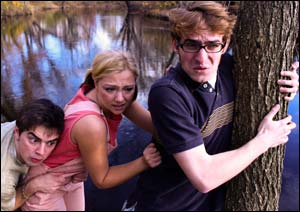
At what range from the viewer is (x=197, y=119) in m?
1.62

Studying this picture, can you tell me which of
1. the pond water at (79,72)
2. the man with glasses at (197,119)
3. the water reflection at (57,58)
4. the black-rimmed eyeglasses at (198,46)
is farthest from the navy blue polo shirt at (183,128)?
the water reflection at (57,58)

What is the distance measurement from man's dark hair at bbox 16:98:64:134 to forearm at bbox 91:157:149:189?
0.38 m

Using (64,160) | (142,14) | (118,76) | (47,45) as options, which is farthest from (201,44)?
(142,14)

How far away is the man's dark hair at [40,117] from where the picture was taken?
182cm

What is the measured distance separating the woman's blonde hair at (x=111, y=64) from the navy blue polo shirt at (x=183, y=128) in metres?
0.40

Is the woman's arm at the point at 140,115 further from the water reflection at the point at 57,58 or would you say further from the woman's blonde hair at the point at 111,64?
the water reflection at the point at 57,58

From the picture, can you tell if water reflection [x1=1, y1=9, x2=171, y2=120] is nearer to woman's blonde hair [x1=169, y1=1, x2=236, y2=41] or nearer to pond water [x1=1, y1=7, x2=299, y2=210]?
pond water [x1=1, y1=7, x2=299, y2=210]

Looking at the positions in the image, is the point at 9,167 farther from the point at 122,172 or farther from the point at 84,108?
the point at 122,172

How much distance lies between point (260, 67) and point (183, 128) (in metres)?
0.60

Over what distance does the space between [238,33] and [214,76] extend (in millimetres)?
328

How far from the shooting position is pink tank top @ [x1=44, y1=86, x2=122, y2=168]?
1881 millimetres

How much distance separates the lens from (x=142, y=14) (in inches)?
1248

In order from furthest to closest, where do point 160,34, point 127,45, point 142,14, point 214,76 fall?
point 142,14 < point 160,34 < point 127,45 < point 214,76

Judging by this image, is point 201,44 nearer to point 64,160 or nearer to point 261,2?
point 261,2
